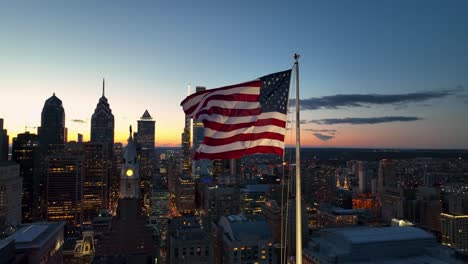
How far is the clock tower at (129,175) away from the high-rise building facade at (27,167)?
140665 mm

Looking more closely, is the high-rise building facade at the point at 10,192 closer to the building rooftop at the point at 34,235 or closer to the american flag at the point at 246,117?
the building rooftop at the point at 34,235

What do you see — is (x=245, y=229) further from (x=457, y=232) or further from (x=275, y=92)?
(x=457, y=232)

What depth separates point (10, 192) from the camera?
473ft

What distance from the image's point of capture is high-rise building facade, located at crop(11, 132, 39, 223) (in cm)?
18100

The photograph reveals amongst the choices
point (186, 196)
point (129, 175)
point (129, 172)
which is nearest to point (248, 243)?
point (129, 175)

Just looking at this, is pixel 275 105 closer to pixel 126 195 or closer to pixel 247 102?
pixel 247 102

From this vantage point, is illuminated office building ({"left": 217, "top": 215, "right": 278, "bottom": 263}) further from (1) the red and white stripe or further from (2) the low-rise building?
(1) the red and white stripe

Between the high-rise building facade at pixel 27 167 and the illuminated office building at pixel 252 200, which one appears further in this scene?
the high-rise building facade at pixel 27 167

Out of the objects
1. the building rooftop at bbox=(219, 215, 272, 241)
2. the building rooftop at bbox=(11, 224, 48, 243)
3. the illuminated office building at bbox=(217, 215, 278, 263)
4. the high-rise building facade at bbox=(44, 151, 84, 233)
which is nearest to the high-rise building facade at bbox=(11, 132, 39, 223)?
the high-rise building facade at bbox=(44, 151, 84, 233)

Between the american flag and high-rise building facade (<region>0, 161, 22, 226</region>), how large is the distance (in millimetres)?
150980

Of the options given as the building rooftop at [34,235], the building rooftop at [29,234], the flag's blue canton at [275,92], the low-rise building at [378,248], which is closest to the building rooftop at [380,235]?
the low-rise building at [378,248]

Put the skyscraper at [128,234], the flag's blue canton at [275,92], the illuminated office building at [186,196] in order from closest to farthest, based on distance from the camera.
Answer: the flag's blue canton at [275,92]
the skyscraper at [128,234]
the illuminated office building at [186,196]

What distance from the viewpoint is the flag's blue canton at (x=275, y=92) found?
14.8 m

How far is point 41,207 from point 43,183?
43.6ft
